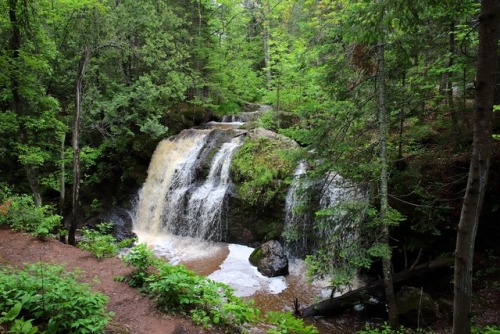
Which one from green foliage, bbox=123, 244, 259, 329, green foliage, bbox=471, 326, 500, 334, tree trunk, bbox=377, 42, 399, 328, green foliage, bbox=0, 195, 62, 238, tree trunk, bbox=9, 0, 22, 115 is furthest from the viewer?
tree trunk, bbox=9, 0, 22, 115

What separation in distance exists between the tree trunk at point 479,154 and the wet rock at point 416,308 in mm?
3437

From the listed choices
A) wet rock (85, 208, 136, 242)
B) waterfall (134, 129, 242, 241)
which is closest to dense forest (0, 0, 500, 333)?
wet rock (85, 208, 136, 242)

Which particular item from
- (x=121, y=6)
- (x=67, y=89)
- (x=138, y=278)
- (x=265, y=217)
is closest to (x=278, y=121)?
(x=265, y=217)

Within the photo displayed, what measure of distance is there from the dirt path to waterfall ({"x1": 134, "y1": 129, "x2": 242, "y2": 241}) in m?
5.55

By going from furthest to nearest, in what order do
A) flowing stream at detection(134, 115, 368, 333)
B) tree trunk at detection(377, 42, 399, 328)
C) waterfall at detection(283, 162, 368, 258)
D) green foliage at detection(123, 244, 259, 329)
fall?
flowing stream at detection(134, 115, 368, 333) < waterfall at detection(283, 162, 368, 258) < tree trunk at detection(377, 42, 399, 328) < green foliage at detection(123, 244, 259, 329)

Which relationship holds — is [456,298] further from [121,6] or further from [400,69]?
[121,6]

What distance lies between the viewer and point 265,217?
39.1ft

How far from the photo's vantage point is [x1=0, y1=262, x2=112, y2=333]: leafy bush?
330 centimetres

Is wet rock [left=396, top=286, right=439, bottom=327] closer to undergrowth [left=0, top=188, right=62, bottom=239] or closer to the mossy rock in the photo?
the mossy rock

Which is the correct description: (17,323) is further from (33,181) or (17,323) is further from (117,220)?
(117,220)

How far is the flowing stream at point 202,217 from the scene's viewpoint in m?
9.20

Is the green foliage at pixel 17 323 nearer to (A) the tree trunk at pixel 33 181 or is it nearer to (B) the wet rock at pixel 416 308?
(B) the wet rock at pixel 416 308

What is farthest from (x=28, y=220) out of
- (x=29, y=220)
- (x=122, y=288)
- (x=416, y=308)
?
(x=416, y=308)

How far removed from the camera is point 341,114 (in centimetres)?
702
